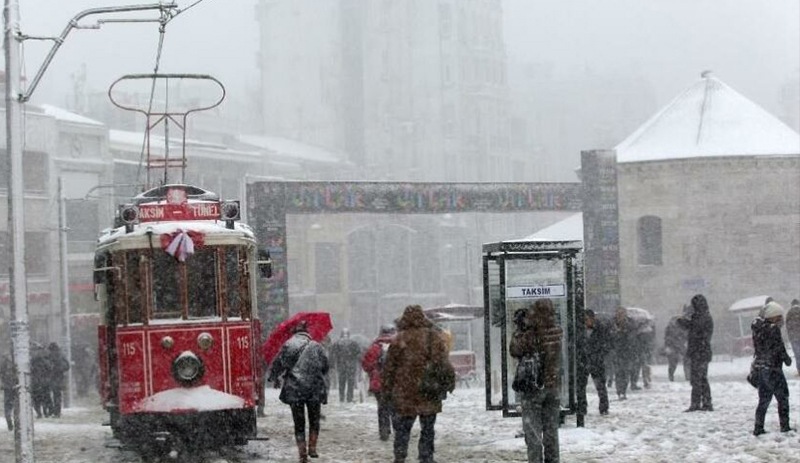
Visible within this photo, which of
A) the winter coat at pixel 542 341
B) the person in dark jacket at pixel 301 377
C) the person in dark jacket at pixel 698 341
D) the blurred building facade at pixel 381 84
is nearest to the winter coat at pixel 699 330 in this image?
the person in dark jacket at pixel 698 341

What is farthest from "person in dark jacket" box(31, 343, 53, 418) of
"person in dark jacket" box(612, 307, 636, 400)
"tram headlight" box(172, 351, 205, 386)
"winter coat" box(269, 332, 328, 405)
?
"winter coat" box(269, 332, 328, 405)

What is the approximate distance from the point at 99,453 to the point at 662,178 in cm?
3389

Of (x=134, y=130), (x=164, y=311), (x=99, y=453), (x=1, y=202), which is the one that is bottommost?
(x=99, y=453)

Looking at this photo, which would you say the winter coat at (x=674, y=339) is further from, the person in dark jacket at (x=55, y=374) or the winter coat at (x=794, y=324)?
the person in dark jacket at (x=55, y=374)

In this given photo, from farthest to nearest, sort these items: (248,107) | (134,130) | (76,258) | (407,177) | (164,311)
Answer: (248,107), (407,177), (134,130), (76,258), (164,311)

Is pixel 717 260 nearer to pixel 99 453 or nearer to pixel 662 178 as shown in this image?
pixel 662 178

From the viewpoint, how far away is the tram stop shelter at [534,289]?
1576cm

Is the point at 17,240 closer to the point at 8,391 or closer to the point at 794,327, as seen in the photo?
the point at 8,391

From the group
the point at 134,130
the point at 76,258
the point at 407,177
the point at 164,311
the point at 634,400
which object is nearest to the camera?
the point at 164,311

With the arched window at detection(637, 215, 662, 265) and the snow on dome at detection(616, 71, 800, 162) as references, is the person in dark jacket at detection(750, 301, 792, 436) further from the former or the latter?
the arched window at detection(637, 215, 662, 265)

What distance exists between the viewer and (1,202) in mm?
51000

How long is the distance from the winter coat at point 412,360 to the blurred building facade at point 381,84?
78728 millimetres

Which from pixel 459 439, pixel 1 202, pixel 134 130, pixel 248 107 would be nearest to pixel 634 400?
pixel 459 439

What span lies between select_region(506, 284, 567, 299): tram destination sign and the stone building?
105 feet
